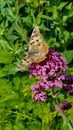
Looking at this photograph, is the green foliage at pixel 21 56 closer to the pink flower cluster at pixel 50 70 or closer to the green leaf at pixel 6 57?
the green leaf at pixel 6 57

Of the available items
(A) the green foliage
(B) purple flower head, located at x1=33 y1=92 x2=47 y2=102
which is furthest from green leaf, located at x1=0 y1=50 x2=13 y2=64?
(B) purple flower head, located at x1=33 y1=92 x2=47 y2=102

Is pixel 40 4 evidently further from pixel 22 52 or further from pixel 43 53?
pixel 43 53

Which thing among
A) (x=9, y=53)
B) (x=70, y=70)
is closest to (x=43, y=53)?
(x=70, y=70)

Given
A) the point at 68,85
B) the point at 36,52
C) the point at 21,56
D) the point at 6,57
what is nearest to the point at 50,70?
the point at 36,52

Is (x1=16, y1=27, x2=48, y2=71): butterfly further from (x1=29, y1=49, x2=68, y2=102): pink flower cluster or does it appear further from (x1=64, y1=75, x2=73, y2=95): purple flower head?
(x1=64, y1=75, x2=73, y2=95): purple flower head

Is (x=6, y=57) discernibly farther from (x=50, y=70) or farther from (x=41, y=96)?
(x=50, y=70)

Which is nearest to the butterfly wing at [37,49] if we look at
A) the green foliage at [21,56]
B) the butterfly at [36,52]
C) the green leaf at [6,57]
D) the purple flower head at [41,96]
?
the butterfly at [36,52]
